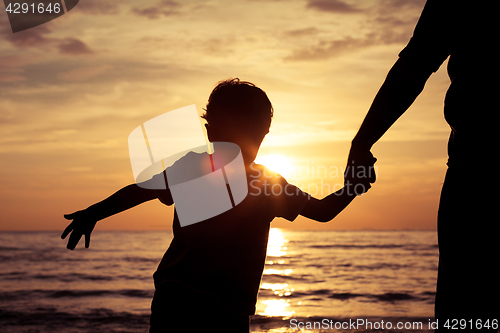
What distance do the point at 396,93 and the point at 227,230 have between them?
3.05 ft

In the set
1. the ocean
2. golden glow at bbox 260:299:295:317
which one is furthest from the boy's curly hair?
golden glow at bbox 260:299:295:317

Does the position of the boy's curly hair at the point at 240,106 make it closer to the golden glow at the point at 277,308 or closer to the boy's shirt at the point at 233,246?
the boy's shirt at the point at 233,246

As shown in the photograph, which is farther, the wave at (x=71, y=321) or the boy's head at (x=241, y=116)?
the wave at (x=71, y=321)

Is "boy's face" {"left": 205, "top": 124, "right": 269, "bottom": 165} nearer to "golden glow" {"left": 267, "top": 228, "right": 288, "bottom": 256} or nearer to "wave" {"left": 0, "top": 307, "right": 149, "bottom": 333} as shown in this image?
"wave" {"left": 0, "top": 307, "right": 149, "bottom": 333}

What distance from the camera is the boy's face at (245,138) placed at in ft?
6.82

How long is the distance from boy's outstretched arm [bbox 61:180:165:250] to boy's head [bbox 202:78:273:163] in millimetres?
457

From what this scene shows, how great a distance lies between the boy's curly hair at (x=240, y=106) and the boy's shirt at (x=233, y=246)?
271 mm

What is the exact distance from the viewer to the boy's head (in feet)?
6.82

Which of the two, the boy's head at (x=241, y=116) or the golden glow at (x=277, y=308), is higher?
the boy's head at (x=241, y=116)

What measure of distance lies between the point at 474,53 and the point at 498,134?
286 millimetres

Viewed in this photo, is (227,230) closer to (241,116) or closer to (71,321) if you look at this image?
(241,116)

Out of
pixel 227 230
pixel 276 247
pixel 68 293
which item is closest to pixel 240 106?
pixel 227 230

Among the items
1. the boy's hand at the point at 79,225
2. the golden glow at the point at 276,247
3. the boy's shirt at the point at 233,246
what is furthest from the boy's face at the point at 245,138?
the golden glow at the point at 276,247

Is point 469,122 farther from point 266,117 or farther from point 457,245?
point 266,117
